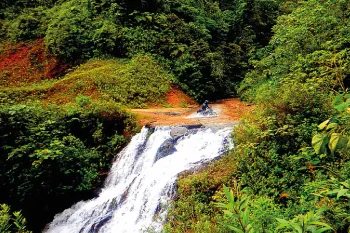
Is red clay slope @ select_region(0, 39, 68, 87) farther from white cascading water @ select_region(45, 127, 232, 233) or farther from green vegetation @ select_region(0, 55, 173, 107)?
white cascading water @ select_region(45, 127, 232, 233)

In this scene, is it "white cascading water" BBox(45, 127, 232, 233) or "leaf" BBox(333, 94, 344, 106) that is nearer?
"leaf" BBox(333, 94, 344, 106)

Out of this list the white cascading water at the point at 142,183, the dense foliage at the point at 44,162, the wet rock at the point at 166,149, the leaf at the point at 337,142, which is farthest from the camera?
the wet rock at the point at 166,149

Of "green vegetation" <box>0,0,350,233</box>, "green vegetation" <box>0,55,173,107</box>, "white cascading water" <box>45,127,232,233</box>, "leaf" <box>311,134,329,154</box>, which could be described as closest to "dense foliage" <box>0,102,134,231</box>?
"green vegetation" <box>0,0,350,233</box>

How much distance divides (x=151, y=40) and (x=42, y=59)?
25.2 feet

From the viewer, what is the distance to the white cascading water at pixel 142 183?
7918 mm

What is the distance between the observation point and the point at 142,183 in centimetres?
882

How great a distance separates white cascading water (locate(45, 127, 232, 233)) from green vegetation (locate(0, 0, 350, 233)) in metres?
0.56

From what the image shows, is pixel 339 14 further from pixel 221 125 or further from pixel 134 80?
pixel 134 80

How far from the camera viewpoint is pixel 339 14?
32.6ft

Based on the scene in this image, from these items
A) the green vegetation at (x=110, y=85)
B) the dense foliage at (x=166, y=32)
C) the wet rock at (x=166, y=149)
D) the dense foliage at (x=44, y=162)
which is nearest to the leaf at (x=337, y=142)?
the wet rock at (x=166, y=149)

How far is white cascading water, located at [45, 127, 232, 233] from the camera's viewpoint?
7918mm

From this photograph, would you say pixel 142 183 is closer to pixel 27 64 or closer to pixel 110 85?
pixel 110 85

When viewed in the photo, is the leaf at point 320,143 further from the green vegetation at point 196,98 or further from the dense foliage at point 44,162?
the dense foliage at point 44,162

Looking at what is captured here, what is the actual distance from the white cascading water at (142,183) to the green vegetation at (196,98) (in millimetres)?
559
